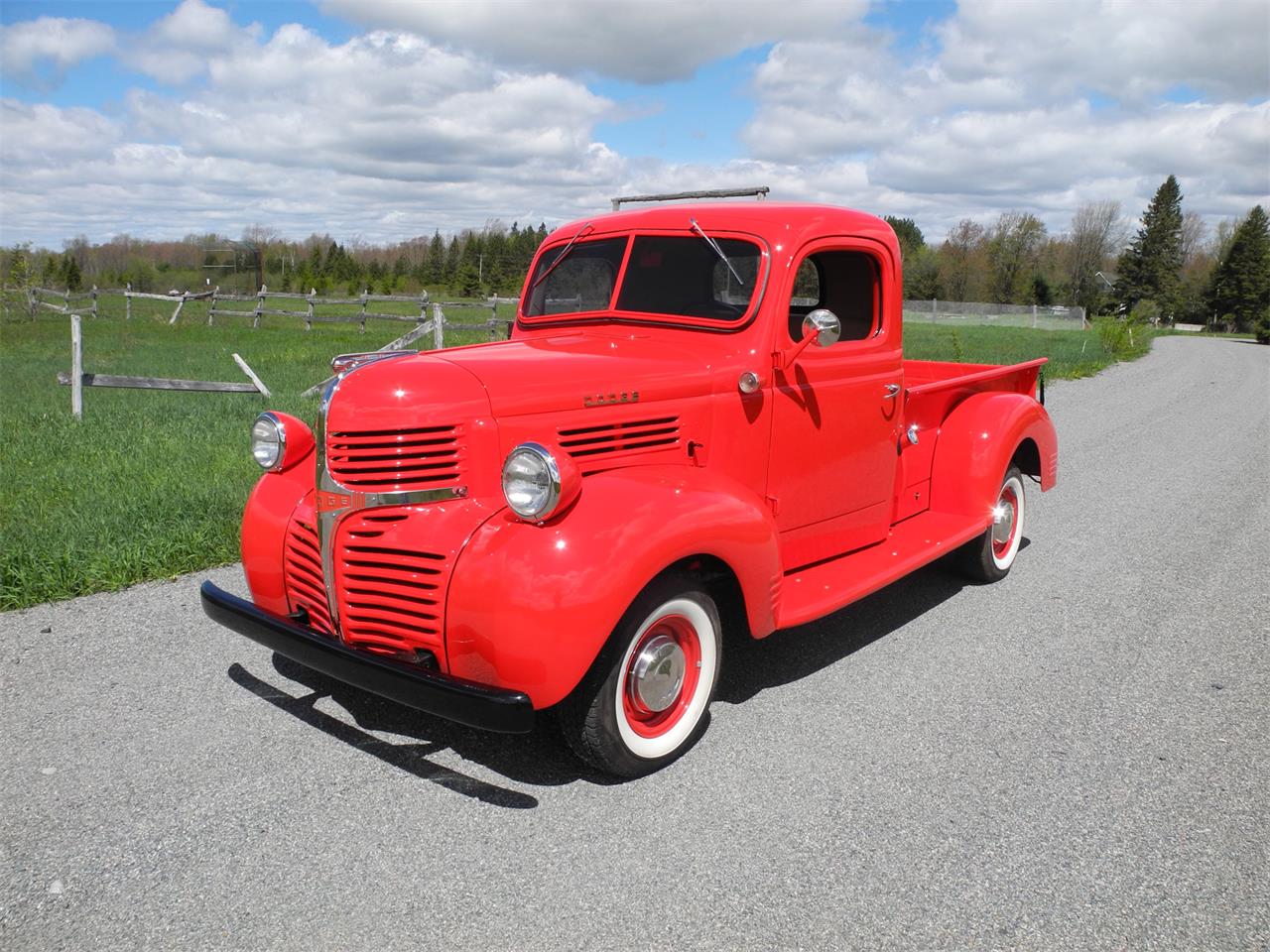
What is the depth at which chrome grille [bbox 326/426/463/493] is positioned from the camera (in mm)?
3395

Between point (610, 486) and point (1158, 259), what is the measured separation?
8151 centimetres

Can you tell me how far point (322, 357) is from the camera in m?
19.6

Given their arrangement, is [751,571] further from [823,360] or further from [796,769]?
[823,360]

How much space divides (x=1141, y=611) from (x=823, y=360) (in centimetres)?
253

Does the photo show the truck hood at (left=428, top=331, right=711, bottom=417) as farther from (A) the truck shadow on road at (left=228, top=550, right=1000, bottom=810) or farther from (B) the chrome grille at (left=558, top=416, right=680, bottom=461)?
(A) the truck shadow on road at (left=228, top=550, right=1000, bottom=810)

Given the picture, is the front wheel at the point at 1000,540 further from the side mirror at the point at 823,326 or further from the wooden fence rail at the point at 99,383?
the wooden fence rail at the point at 99,383

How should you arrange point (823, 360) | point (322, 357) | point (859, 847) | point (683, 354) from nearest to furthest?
point (859, 847)
point (683, 354)
point (823, 360)
point (322, 357)

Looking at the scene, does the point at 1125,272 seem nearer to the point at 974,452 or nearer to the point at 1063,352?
the point at 1063,352

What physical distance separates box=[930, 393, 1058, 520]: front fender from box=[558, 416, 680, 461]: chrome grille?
7.83ft

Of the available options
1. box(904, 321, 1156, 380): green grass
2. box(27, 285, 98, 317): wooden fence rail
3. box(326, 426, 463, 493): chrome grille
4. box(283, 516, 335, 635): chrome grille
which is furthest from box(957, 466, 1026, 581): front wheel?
box(27, 285, 98, 317): wooden fence rail

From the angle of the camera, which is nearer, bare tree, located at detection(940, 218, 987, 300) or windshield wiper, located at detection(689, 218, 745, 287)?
windshield wiper, located at detection(689, 218, 745, 287)

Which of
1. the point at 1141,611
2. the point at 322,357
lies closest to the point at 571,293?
the point at 1141,611

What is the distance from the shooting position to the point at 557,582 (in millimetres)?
3053

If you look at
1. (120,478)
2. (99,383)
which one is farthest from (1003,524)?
(99,383)
